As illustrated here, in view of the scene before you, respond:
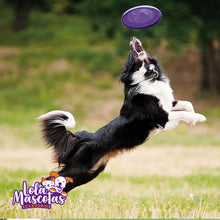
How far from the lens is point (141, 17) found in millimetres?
4941

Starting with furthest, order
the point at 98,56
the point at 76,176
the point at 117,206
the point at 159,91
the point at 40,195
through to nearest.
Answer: the point at 98,56 → the point at 159,91 → the point at 117,206 → the point at 76,176 → the point at 40,195

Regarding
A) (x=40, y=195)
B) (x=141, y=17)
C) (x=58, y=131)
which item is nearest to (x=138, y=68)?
(x=141, y=17)

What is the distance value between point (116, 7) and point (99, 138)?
41.7 feet

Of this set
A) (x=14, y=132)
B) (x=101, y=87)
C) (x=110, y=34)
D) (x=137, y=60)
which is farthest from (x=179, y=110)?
(x=101, y=87)

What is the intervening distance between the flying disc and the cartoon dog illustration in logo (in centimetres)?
222

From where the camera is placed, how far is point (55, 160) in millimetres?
4430

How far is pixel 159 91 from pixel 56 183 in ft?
5.55

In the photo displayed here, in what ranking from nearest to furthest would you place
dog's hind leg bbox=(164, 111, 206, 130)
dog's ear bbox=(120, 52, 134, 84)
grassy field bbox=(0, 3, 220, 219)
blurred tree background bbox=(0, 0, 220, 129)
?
dog's hind leg bbox=(164, 111, 206, 130), grassy field bbox=(0, 3, 220, 219), dog's ear bbox=(120, 52, 134, 84), blurred tree background bbox=(0, 0, 220, 129)

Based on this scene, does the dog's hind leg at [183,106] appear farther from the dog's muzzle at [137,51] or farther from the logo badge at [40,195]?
the logo badge at [40,195]

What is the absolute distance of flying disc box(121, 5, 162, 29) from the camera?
15.8 ft

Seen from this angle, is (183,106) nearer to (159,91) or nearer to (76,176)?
(159,91)

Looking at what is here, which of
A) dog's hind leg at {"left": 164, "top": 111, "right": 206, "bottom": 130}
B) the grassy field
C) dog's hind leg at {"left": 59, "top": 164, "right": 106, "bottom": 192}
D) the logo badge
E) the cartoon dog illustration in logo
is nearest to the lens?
the logo badge

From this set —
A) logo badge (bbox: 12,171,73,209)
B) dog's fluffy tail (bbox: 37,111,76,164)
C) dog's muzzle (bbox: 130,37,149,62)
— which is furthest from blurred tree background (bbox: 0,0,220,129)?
logo badge (bbox: 12,171,73,209)

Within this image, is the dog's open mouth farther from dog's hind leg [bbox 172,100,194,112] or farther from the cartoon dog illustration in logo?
the cartoon dog illustration in logo
